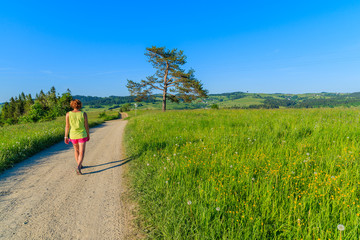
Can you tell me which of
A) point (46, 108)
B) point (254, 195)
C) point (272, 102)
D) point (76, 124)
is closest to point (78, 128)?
point (76, 124)

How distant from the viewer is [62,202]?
364 centimetres

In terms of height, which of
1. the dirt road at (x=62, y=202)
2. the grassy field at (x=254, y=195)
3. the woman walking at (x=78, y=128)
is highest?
the woman walking at (x=78, y=128)

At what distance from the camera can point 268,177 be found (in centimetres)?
343

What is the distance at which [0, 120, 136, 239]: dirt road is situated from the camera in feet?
9.17

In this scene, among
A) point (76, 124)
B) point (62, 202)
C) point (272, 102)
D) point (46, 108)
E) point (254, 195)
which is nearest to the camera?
point (254, 195)

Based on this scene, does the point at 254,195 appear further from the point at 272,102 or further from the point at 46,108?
the point at 272,102

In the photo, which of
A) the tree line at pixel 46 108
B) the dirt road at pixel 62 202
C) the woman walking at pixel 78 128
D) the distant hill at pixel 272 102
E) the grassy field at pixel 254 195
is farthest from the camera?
the distant hill at pixel 272 102

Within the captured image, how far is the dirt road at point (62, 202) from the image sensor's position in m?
2.79

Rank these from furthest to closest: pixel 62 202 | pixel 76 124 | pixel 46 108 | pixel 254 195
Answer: pixel 46 108, pixel 76 124, pixel 62 202, pixel 254 195

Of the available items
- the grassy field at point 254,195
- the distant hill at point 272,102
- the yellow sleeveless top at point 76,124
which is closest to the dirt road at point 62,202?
the grassy field at point 254,195

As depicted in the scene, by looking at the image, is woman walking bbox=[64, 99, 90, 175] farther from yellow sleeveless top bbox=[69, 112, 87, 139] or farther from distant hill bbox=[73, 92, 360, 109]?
distant hill bbox=[73, 92, 360, 109]

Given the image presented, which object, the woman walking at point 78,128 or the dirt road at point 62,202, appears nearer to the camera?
the dirt road at point 62,202

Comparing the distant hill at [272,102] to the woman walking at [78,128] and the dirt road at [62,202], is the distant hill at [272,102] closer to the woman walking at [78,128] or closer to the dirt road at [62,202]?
the woman walking at [78,128]

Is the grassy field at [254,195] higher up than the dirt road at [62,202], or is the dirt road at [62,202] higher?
the grassy field at [254,195]
